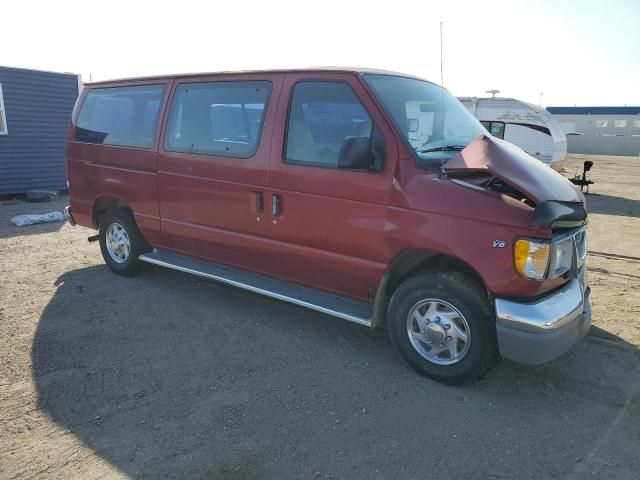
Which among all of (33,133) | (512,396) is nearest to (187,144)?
(512,396)

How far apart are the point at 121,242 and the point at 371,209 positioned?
338cm

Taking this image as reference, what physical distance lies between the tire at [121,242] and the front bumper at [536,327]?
396 cm

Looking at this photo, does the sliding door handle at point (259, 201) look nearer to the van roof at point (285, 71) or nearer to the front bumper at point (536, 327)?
the van roof at point (285, 71)

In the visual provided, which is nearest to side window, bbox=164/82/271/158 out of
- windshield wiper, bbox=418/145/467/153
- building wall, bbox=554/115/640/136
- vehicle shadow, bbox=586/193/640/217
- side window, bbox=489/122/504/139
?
windshield wiper, bbox=418/145/467/153

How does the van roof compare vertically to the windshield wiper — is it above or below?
above

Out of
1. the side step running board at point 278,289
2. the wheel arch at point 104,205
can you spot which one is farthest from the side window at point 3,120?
the side step running board at point 278,289

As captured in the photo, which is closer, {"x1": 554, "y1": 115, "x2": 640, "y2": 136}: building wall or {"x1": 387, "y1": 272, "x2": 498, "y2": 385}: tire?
{"x1": 387, "y1": 272, "x2": 498, "y2": 385}: tire

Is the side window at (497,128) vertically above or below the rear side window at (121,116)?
above

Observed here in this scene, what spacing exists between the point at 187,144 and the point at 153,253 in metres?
1.39

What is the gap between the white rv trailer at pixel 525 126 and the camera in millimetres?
15766

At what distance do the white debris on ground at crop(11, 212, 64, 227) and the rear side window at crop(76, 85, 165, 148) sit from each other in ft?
12.9

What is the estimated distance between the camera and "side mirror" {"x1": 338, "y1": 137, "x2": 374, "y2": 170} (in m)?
3.38

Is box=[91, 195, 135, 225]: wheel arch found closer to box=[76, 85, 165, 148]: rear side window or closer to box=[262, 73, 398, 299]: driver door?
box=[76, 85, 165, 148]: rear side window

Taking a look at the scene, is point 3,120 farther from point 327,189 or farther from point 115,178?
point 327,189
